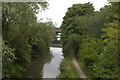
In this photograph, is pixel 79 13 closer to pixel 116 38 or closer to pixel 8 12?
pixel 116 38

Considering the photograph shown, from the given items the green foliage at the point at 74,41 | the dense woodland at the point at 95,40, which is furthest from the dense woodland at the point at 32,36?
the green foliage at the point at 74,41

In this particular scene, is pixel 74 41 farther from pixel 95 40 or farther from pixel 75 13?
pixel 75 13

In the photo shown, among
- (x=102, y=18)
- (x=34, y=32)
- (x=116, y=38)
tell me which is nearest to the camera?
(x=116, y=38)

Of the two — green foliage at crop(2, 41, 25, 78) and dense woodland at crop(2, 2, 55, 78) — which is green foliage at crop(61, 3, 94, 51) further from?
green foliage at crop(2, 41, 25, 78)

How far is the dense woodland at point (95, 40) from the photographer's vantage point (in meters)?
7.99

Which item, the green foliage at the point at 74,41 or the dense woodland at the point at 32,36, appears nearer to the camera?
the dense woodland at the point at 32,36

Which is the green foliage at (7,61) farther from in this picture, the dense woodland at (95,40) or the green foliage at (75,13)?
the green foliage at (75,13)

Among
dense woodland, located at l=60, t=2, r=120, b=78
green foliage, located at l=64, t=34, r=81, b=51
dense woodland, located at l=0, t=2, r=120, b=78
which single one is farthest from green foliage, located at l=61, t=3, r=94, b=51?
dense woodland, located at l=0, t=2, r=120, b=78

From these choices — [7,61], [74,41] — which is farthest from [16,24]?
[74,41]

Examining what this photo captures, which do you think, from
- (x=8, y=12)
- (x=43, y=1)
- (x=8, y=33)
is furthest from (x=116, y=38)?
(x=8, y=33)

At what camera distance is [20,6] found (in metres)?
6.84

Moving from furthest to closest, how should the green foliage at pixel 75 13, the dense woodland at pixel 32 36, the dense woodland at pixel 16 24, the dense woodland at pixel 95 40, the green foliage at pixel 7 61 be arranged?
the green foliage at pixel 75 13 < the dense woodland at pixel 95 40 < the dense woodland at pixel 32 36 < the dense woodland at pixel 16 24 < the green foliage at pixel 7 61

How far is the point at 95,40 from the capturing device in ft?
53.2

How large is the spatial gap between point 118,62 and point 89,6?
20.1m
